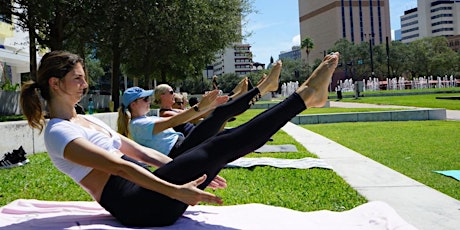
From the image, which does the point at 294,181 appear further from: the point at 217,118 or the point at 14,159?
the point at 14,159

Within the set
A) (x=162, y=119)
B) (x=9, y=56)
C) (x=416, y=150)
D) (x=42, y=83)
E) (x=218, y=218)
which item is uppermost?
(x=9, y=56)

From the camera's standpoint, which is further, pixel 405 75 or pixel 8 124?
pixel 405 75

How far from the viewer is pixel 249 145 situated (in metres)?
2.93

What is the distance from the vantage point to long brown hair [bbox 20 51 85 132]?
2896 millimetres

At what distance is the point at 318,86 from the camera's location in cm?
335

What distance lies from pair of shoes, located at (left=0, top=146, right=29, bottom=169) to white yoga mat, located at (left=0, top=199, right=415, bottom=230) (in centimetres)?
502

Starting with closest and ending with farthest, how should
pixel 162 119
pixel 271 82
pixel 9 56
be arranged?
1. pixel 271 82
2. pixel 162 119
3. pixel 9 56

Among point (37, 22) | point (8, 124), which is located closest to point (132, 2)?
point (37, 22)

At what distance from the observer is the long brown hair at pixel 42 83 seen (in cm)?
290

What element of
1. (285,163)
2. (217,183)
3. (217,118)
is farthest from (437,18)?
(217,183)

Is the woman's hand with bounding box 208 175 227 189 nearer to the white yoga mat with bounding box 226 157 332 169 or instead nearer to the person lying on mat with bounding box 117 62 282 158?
the person lying on mat with bounding box 117 62 282 158

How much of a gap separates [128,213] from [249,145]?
0.89 metres

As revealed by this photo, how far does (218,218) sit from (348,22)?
144m

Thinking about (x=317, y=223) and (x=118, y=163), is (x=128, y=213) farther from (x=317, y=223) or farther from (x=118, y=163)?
(x=317, y=223)
